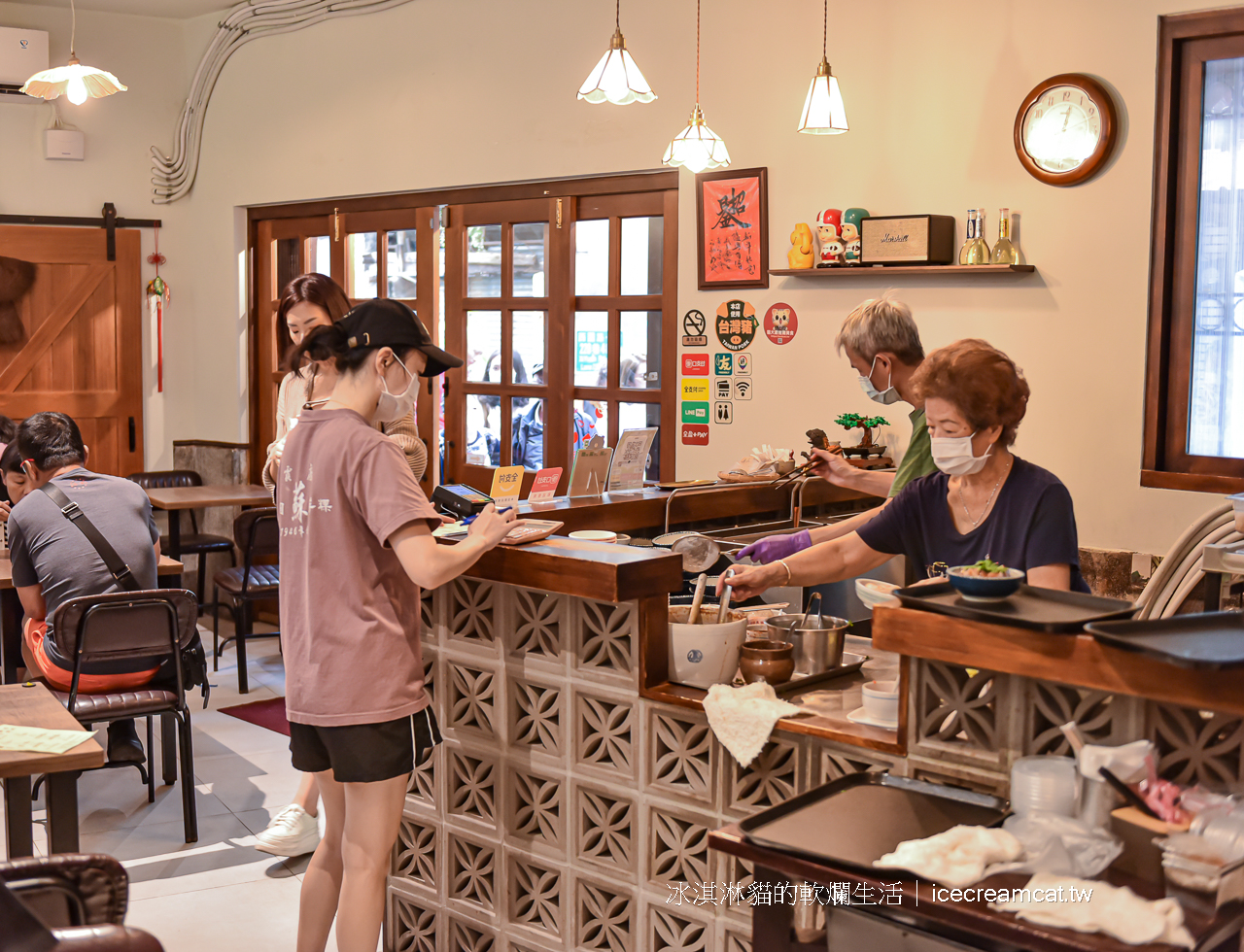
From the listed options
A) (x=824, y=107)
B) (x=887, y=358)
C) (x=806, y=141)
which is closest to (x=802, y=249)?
(x=806, y=141)

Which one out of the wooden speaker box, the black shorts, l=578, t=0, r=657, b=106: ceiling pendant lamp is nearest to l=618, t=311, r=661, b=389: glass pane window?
the wooden speaker box

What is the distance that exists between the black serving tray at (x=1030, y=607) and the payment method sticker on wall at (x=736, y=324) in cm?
310

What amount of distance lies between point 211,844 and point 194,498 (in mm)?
2949

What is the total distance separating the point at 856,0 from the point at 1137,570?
2.42m

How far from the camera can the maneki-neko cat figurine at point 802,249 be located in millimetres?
4758

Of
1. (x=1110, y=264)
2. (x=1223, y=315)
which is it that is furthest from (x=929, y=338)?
(x=1223, y=315)

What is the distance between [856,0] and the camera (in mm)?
4648

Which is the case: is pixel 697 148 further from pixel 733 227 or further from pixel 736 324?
pixel 736 324

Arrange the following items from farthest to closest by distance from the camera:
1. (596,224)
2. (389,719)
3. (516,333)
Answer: (516,333), (596,224), (389,719)

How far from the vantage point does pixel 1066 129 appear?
410 cm

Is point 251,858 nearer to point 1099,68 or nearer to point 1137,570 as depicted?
point 1137,570

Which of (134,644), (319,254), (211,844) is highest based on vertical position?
(319,254)

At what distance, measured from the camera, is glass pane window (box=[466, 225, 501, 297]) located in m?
6.26

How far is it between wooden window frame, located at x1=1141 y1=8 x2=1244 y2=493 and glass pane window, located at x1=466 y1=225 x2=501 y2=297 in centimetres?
335
